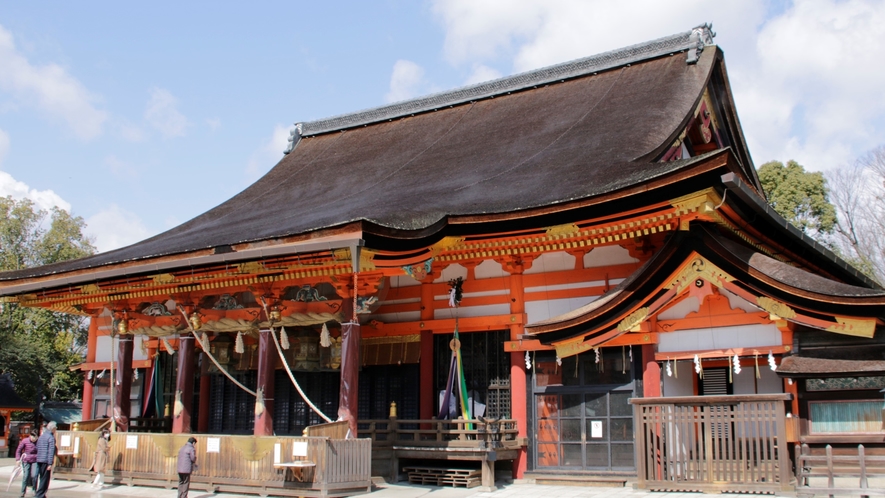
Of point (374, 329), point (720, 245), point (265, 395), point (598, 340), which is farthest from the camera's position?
point (374, 329)

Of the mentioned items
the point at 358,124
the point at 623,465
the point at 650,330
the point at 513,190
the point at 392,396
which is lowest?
the point at 623,465

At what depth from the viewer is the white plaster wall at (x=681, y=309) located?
1216 centimetres

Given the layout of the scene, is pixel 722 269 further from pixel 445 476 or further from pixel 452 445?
pixel 445 476

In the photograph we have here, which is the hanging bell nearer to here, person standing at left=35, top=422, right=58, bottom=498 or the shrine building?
the shrine building

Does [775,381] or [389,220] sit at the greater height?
[389,220]

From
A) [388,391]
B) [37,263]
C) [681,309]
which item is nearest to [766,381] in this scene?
[681,309]

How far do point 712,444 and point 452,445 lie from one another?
13.0ft

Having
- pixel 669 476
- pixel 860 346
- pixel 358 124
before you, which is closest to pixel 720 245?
pixel 860 346

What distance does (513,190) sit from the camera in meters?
13.4

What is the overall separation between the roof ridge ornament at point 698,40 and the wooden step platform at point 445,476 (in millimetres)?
9887

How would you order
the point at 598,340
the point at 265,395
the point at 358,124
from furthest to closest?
the point at 358,124 → the point at 265,395 → the point at 598,340

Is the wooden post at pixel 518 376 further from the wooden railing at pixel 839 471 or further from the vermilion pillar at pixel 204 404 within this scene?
the vermilion pillar at pixel 204 404

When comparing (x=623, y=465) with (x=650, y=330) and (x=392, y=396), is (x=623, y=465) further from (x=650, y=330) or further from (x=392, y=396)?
(x=392, y=396)

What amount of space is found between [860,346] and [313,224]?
818 cm
